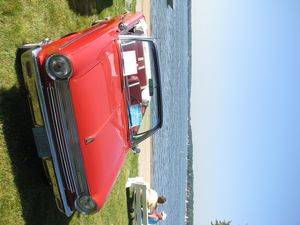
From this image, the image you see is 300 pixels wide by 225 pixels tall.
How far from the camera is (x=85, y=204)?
4277 millimetres

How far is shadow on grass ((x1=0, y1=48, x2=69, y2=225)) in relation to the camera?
14.3 ft

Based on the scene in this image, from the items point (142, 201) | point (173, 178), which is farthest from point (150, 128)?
point (173, 178)

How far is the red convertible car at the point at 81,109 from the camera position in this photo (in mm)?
3969

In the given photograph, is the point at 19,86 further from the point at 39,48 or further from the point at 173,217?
the point at 173,217

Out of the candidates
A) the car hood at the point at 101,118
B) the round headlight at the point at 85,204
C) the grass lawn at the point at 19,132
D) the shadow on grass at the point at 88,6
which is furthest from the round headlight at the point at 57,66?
the shadow on grass at the point at 88,6

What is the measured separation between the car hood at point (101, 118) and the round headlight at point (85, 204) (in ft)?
0.18

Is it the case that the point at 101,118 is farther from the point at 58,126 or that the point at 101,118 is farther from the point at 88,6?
the point at 88,6

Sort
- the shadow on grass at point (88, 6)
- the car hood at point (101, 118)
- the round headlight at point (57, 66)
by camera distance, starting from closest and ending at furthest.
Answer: the round headlight at point (57, 66) → the car hood at point (101, 118) → the shadow on grass at point (88, 6)

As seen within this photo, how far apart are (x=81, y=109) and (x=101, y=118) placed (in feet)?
0.99

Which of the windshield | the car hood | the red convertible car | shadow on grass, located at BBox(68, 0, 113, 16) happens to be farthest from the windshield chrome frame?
shadow on grass, located at BBox(68, 0, 113, 16)

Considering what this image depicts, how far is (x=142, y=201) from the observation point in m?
9.40

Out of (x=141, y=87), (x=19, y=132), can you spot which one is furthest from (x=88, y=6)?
(x=19, y=132)

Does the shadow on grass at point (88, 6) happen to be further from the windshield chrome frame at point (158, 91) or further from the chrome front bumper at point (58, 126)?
the chrome front bumper at point (58, 126)

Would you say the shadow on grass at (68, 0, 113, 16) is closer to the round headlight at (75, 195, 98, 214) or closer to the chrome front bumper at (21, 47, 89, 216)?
the chrome front bumper at (21, 47, 89, 216)
